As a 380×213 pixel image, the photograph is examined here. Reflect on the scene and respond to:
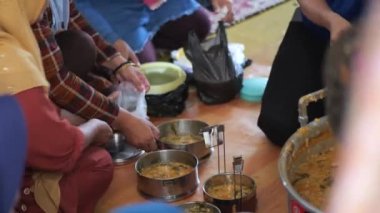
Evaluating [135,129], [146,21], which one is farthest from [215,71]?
[135,129]

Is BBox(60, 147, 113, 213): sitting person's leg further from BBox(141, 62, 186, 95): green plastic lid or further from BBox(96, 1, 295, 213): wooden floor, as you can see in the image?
BBox(141, 62, 186, 95): green plastic lid

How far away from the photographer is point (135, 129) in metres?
1.73

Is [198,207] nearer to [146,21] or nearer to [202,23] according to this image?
[146,21]

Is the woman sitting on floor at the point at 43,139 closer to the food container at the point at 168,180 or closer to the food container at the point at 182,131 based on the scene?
the food container at the point at 168,180

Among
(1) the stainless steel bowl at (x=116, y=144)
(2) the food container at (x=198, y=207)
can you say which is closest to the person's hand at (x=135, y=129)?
(1) the stainless steel bowl at (x=116, y=144)

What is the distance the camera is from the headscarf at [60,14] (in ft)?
5.50

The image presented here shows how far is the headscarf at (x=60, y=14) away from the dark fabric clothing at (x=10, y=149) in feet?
3.18

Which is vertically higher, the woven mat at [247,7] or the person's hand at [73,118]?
the person's hand at [73,118]

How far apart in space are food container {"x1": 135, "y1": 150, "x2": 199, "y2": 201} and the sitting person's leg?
0.11 meters

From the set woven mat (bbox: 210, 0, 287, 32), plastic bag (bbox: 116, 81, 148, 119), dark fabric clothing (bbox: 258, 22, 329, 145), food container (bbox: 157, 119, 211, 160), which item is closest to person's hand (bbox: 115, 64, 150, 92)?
plastic bag (bbox: 116, 81, 148, 119)

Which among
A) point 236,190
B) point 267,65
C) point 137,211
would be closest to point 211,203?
point 236,190

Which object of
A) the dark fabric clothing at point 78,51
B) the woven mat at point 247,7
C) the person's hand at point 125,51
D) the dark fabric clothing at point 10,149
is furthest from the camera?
the woven mat at point 247,7

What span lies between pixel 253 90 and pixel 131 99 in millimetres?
452

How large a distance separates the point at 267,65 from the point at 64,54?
0.89 metres
